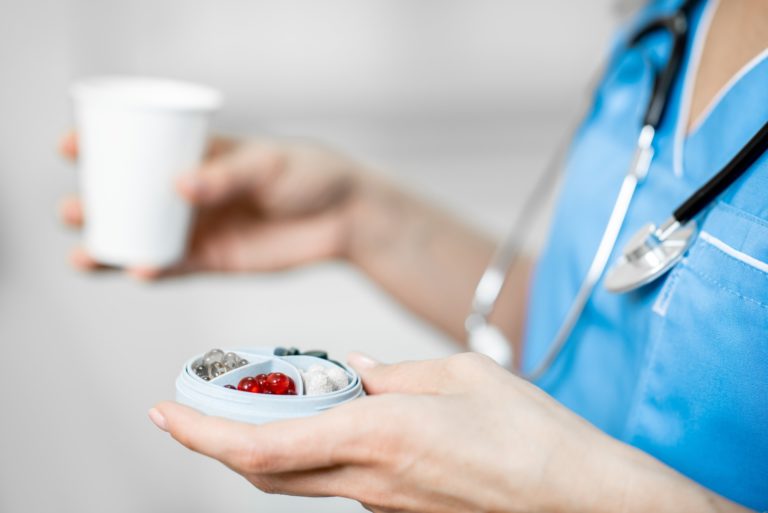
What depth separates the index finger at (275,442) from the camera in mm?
403

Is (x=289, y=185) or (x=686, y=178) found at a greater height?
(x=686, y=178)

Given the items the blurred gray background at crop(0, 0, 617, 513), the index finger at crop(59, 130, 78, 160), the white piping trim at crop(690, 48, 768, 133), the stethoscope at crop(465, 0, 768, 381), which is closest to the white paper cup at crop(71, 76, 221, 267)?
the index finger at crop(59, 130, 78, 160)

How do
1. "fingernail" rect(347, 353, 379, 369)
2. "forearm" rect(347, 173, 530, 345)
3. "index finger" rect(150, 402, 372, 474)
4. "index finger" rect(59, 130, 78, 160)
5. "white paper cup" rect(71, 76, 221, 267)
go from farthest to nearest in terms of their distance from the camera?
"forearm" rect(347, 173, 530, 345), "index finger" rect(59, 130, 78, 160), "white paper cup" rect(71, 76, 221, 267), "fingernail" rect(347, 353, 379, 369), "index finger" rect(150, 402, 372, 474)

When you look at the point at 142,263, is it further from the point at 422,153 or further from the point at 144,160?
the point at 422,153

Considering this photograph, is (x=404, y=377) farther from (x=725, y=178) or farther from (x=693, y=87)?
(x=693, y=87)

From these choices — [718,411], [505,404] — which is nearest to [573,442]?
[505,404]

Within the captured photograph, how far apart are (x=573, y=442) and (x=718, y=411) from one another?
15cm

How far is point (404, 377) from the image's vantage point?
1.55 feet

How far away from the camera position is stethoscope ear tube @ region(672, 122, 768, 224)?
20.5 inches

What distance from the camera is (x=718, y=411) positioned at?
20.3 inches

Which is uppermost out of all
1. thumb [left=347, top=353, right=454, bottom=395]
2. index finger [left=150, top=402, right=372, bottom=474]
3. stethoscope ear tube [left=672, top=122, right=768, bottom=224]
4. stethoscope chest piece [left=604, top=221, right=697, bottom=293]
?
stethoscope ear tube [left=672, top=122, right=768, bottom=224]

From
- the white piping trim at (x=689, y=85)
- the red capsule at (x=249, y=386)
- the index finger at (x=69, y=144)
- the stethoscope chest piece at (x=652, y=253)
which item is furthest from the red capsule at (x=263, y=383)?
the index finger at (x=69, y=144)

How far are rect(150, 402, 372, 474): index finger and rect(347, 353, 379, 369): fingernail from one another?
9cm

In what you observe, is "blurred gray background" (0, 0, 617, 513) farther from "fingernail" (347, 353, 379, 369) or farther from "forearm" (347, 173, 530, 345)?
"fingernail" (347, 353, 379, 369)
